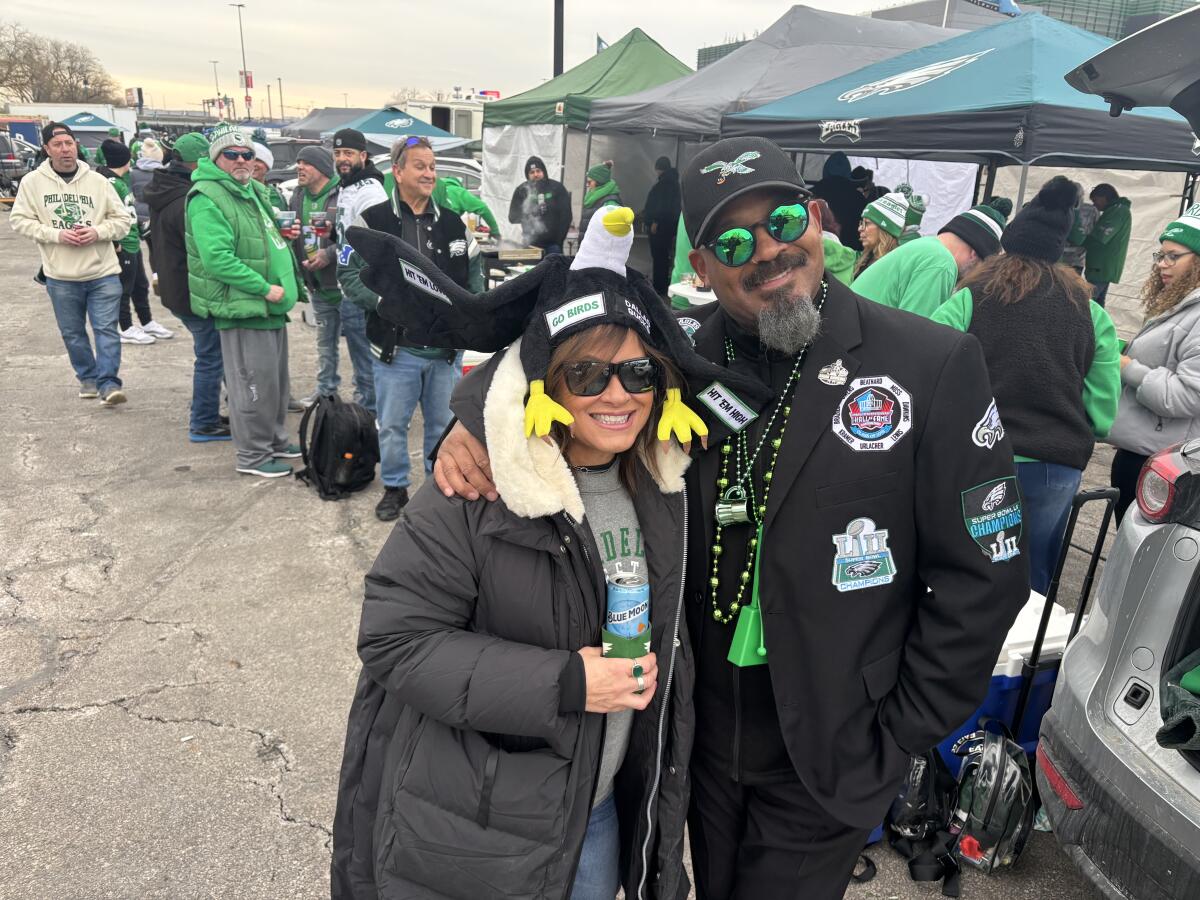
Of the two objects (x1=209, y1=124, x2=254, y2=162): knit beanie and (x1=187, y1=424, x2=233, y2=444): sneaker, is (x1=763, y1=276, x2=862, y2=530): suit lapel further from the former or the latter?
(x1=187, y1=424, x2=233, y2=444): sneaker

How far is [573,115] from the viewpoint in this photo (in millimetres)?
12445

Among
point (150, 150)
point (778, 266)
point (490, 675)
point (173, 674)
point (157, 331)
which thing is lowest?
point (173, 674)

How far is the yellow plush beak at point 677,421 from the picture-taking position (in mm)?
1638

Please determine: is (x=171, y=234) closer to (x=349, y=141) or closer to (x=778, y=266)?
(x=349, y=141)

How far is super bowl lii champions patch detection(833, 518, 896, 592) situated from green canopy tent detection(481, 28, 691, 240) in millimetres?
11995

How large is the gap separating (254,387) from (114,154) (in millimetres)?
5414

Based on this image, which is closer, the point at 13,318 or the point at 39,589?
the point at 39,589

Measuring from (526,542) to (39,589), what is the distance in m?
3.87

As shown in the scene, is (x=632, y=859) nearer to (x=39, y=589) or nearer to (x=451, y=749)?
(x=451, y=749)

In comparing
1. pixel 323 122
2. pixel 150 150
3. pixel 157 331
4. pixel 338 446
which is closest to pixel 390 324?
pixel 338 446

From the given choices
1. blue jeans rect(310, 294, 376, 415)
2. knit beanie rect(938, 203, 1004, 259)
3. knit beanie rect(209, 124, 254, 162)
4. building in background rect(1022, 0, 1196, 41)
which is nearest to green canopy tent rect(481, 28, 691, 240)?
blue jeans rect(310, 294, 376, 415)

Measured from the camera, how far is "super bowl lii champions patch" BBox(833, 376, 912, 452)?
1.62 metres

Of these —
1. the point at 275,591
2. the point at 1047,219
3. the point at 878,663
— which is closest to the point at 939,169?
the point at 1047,219

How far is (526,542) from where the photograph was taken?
4.90ft
